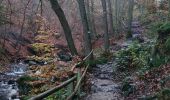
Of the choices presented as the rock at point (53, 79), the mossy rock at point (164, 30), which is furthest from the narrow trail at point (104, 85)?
the mossy rock at point (164, 30)

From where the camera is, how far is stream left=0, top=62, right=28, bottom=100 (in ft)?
56.5

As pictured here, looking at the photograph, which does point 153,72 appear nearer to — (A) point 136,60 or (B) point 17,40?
(A) point 136,60

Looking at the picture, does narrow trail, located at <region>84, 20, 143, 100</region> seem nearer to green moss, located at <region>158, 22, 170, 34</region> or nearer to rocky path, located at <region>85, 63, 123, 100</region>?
rocky path, located at <region>85, 63, 123, 100</region>

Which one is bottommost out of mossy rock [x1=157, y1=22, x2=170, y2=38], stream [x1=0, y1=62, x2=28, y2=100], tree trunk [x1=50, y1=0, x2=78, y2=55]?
stream [x1=0, y1=62, x2=28, y2=100]

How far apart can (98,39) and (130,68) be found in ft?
72.4

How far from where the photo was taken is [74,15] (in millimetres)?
45375

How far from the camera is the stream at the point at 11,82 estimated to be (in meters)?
17.2

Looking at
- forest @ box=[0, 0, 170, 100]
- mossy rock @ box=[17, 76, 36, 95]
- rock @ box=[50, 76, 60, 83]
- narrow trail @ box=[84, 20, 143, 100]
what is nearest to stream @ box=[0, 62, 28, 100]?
forest @ box=[0, 0, 170, 100]

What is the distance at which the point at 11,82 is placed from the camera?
2088 cm

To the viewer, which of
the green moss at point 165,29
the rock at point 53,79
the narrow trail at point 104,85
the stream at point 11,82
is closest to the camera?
the narrow trail at point 104,85

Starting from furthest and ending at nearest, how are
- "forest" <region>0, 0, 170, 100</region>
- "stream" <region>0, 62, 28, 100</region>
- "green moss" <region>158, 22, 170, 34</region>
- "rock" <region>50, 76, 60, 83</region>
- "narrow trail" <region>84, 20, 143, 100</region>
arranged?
"stream" <region>0, 62, 28, 100</region>
"green moss" <region>158, 22, 170, 34</region>
"rock" <region>50, 76, 60, 83</region>
"narrow trail" <region>84, 20, 143, 100</region>
"forest" <region>0, 0, 170, 100</region>

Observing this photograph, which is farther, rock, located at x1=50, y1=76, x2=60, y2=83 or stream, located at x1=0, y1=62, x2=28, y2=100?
stream, located at x1=0, y1=62, x2=28, y2=100

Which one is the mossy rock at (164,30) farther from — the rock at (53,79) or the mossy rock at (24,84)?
the mossy rock at (24,84)

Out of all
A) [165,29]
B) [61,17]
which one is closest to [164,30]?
[165,29]
